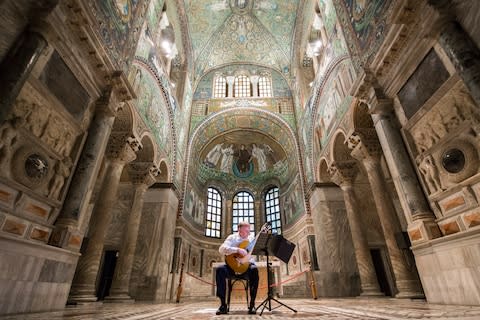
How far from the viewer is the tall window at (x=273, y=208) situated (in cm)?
1848

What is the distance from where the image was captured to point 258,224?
1927 cm

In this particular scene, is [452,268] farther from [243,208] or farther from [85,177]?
[243,208]

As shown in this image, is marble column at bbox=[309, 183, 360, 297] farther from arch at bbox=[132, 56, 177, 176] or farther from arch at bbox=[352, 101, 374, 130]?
arch at bbox=[132, 56, 177, 176]

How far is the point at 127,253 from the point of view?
8.73 m

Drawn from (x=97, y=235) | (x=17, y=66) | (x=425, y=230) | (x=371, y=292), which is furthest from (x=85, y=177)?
(x=371, y=292)

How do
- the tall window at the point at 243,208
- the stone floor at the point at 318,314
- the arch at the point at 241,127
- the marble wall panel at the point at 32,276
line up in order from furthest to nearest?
the tall window at the point at 243,208
the arch at the point at 241,127
the marble wall panel at the point at 32,276
the stone floor at the point at 318,314

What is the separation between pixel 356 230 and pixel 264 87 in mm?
11625

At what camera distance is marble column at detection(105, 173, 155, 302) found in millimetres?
7867

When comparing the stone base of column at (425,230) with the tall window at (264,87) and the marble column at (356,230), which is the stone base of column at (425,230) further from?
the tall window at (264,87)

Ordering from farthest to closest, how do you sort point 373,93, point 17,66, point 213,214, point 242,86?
point 213,214, point 242,86, point 373,93, point 17,66

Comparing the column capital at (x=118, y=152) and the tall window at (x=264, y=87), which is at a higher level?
the tall window at (x=264, y=87)

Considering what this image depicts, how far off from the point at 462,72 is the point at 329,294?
27.9ft

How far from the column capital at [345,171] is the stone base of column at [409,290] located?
4.20 metres

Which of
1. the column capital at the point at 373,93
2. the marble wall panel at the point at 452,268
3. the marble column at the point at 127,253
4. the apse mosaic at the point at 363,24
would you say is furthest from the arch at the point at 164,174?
the marble wall panel at the point at 452,268
